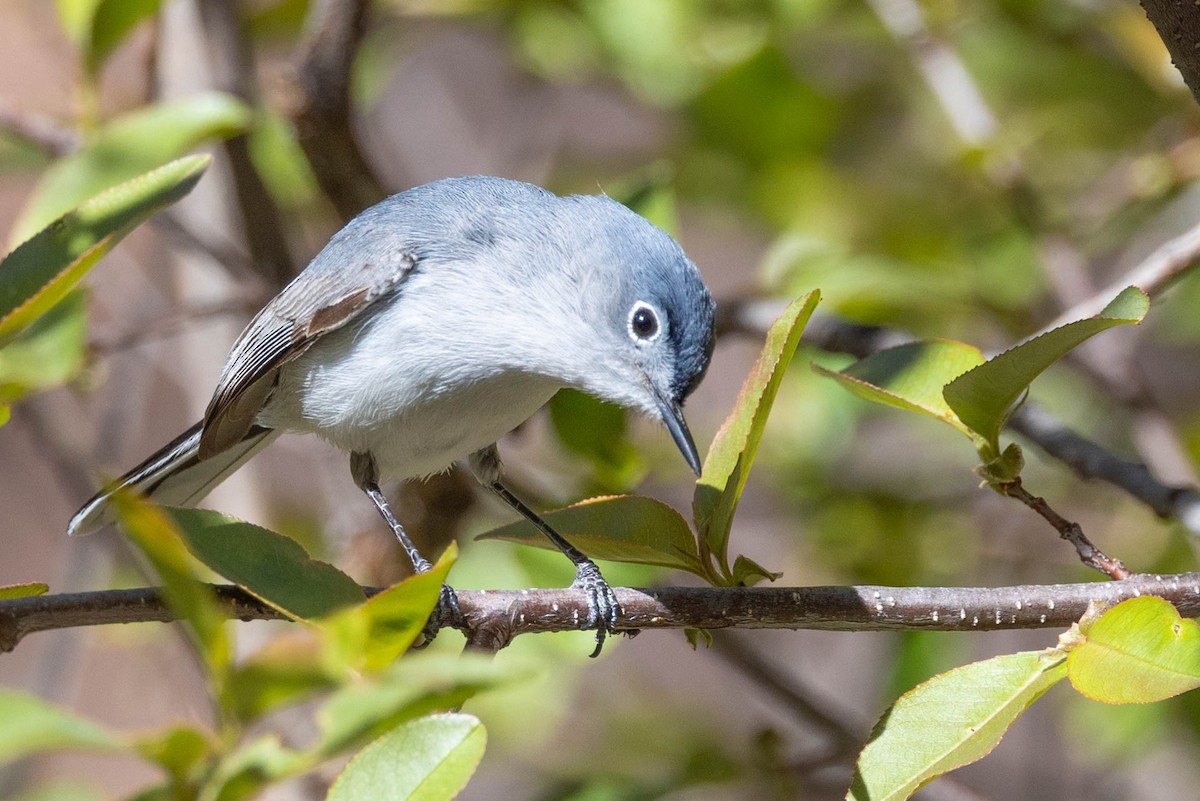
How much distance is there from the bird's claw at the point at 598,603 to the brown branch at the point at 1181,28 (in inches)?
31.7

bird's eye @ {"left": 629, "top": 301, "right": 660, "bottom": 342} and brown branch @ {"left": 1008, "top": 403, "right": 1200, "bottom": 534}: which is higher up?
bird's eye @ {"left": 629, "top": 301, "right": 660, "bottom": 342}

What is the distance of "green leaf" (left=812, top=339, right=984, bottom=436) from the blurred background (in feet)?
1.76

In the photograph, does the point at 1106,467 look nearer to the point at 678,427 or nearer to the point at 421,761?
the point at 678,427

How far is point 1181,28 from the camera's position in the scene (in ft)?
3.58

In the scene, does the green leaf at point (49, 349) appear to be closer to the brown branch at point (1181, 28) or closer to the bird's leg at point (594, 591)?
the bird's leg at point (594, 591)

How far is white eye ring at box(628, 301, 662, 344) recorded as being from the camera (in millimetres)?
1863

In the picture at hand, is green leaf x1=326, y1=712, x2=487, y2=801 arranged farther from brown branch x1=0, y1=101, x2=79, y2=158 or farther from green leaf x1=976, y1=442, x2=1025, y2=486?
brown branch x1=0, y1=101, x2=79, y2=158

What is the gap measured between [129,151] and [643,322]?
0.81m

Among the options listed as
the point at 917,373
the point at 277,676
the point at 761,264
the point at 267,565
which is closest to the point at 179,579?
the point at 277,676

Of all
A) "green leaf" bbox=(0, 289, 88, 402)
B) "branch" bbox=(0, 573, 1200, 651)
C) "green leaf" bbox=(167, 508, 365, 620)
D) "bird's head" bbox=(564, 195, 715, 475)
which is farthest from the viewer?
"bird's head" bbox=(564, 195, 715, 475)

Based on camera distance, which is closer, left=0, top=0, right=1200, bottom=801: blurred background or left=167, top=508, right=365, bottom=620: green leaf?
left=167, top=508, right=365, bottom=620: green leaf

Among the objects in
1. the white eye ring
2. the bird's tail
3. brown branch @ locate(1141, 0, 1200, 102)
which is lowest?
the white eye ring

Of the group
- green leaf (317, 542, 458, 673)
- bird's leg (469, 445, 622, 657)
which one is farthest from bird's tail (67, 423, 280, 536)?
green leaf (317, 542, 458, 673)

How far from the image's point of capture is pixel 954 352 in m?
1.42
